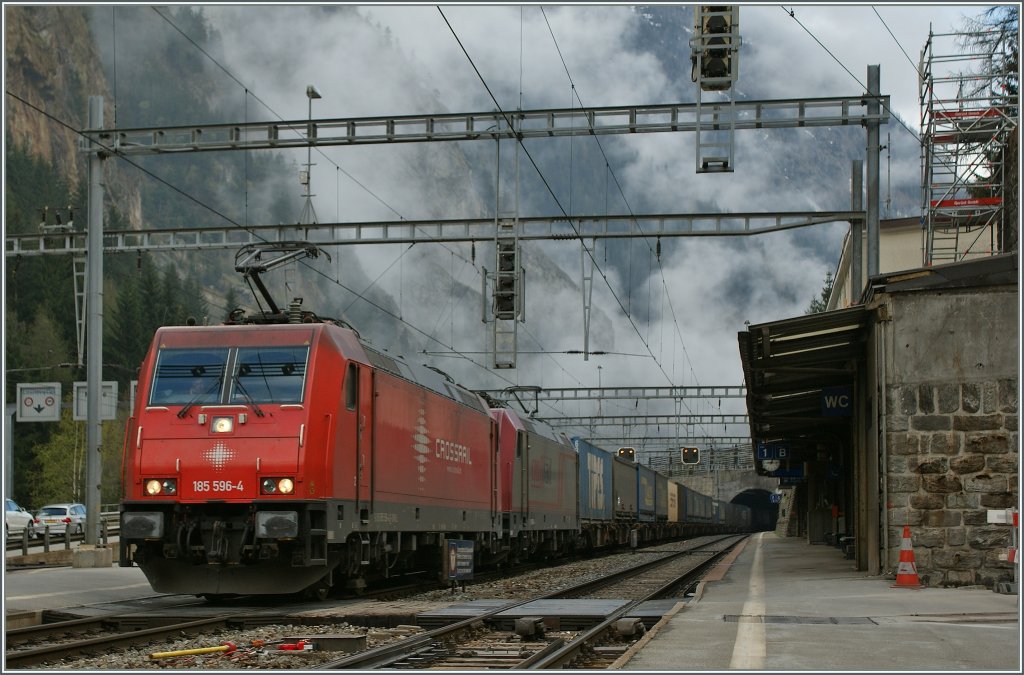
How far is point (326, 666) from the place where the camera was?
8852mm

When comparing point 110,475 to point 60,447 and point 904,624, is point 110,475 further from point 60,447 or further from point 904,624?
point 904,624

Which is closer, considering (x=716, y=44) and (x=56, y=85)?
A: (x=716, y=44)

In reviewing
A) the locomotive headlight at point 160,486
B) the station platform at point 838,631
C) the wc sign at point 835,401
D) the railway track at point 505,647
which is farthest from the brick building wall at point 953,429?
the locomotive headlight at point 160,486

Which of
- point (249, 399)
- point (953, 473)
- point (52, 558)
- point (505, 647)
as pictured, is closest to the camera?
point (505, 647)

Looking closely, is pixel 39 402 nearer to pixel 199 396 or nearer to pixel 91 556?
pixel 91 556

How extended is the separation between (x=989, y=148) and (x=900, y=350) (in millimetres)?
18697

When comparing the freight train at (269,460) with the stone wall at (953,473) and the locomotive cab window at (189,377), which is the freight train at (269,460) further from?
the stone wall at (953,473)

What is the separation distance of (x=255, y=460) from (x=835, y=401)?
1170cm

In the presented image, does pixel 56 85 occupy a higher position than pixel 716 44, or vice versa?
pixel 56 85

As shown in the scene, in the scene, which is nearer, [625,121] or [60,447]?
[625,121]

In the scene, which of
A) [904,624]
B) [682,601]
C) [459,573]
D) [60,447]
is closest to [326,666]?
[904,624]

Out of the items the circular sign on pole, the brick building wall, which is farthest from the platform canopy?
the circular sign on pole

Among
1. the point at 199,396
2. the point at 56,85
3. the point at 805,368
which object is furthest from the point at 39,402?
the point at 56,85

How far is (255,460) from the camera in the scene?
13.3 metres
